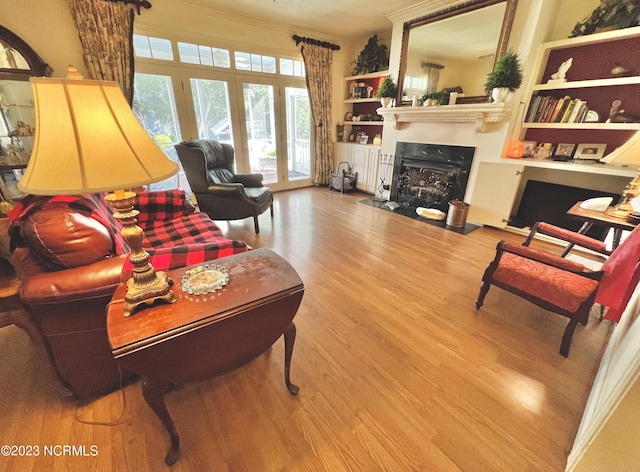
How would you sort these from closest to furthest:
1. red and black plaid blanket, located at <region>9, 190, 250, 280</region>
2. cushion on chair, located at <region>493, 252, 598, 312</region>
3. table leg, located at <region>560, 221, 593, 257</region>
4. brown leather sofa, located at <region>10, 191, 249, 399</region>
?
brown leather sofa, located at <region>10, 191, 249, 399</region>
red and black plaid blanket, located at <region>9, 190, 250, 280</region>
cushion on chair, located at <region>493, 252, 598, 312</region>
table leg, located at <region>560, 221, 593, 257</region>

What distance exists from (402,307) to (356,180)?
11.1 feet

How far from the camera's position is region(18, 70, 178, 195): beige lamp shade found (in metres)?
0.64

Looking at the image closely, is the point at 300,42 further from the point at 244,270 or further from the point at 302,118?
the point at 244,270

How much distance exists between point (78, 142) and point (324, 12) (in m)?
4.07

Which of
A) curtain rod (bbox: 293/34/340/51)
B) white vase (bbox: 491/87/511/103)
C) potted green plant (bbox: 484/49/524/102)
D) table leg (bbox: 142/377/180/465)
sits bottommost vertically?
table leg (bbox: 142/377/180/465)

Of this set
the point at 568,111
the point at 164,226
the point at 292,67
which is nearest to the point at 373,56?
the point at 292,67

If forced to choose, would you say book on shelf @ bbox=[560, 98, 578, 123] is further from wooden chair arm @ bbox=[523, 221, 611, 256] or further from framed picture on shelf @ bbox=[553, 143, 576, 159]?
wooden chair arm @ bbox=[523, 221, 611, 256]

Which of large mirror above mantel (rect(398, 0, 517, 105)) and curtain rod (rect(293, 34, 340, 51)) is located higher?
curtain rod (rect(293, 34, 340, 51))

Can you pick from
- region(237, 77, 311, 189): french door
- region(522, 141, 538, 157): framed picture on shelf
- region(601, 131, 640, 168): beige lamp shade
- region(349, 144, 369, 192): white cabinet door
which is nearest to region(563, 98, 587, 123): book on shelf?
region(522, 141, 538, 157): framed picture on shelf

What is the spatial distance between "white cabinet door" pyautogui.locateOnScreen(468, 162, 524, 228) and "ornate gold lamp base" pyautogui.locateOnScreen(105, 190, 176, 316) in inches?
137

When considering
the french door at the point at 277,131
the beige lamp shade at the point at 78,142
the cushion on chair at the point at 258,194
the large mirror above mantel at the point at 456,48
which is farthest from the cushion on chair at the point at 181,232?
the large mirror above mantel at the point at 456,48

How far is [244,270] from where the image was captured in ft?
3.78

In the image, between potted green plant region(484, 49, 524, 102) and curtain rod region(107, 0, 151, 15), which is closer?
potted green plant region(484, 49, 524, 102)

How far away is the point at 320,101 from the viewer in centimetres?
471
